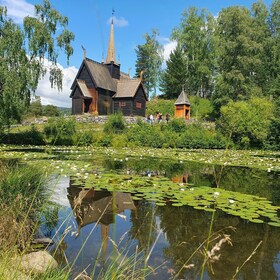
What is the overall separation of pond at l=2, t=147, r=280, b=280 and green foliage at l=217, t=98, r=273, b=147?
17771 millimetres

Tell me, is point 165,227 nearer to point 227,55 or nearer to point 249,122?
point 249,122

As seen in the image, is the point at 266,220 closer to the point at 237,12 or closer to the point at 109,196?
the point at 109,196

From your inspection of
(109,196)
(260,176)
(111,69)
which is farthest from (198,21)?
(109,196)

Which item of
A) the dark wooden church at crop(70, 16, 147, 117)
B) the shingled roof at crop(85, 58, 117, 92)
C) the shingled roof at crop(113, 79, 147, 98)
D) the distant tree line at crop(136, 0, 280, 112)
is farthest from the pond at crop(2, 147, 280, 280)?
the distant tree line at crop(136, 0, 280, 112)

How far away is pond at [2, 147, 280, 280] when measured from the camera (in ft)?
12.5

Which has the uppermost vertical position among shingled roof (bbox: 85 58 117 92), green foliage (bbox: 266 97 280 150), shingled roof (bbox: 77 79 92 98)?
shingled roof (bbox: 85 58 117 92)

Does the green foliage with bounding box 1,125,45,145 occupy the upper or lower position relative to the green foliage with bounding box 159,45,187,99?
lower

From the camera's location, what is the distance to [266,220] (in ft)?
20.6

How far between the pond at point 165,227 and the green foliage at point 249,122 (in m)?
17.8

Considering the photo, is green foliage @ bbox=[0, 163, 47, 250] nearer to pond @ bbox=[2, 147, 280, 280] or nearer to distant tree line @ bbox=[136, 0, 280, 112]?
pond @ bbox=[2, 147, 280, 280]

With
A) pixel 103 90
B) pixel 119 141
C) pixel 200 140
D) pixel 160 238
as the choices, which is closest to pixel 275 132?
pixel 200 140

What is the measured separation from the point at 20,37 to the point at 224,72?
93.5 ft

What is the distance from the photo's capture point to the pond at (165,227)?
12.5 ft

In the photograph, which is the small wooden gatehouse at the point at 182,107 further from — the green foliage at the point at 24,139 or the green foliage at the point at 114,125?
the green foliage at the point at 24,139
